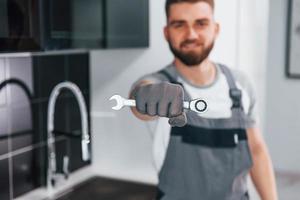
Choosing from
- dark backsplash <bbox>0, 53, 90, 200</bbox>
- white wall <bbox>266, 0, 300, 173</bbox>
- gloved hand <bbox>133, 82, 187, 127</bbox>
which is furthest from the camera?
white wall <bbox>266, 0, 300, 173</bbox>

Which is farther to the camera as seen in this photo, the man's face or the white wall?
the white wall

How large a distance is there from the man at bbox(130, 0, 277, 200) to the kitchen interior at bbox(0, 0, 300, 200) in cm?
4

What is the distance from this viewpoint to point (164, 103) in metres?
0.62

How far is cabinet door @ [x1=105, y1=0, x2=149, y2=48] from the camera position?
42.9 inches

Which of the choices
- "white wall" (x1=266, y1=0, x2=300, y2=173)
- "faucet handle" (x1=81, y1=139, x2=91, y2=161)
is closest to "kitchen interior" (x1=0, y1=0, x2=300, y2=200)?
"faucet handle" (x1=81, y1=139, x2=91, y2=161)

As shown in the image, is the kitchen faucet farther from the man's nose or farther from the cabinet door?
the man's nose

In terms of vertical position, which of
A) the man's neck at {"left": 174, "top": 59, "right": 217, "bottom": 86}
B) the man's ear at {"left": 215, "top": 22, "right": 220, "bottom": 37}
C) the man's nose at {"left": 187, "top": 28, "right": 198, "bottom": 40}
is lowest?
Result: the man's neck at {"left": 174, "top": 59, "right": 217, "bottom": 86}

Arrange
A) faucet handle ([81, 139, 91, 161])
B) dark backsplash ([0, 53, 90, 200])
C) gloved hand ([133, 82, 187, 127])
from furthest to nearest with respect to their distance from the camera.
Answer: dark backsplash ([0, 53, 90, 200])
faucet handle ([81, 139, 91, 161])
gloved hand ([133, 82, 187, 127])

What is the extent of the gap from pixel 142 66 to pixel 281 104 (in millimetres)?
901

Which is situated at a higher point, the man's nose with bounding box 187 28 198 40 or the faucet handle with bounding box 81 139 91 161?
the man's nose with bounding box 187 28 198 40

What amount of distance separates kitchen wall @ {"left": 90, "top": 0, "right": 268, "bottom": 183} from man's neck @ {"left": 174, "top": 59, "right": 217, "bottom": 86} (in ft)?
0.09

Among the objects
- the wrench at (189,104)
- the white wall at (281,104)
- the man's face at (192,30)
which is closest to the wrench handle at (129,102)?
the wrench at (189,104)

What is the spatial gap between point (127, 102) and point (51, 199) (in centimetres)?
46

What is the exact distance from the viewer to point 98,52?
1.17m
